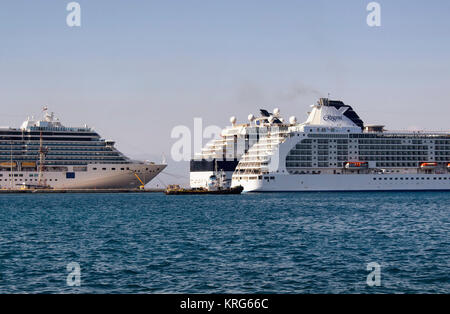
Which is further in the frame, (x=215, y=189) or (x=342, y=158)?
(x=215, y=189)

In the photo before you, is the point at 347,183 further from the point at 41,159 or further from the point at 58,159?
the point at 41,159

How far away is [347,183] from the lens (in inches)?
4444

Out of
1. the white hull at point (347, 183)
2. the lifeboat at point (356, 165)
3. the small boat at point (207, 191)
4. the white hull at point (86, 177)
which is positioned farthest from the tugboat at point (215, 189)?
the lifeboat at point (356, 165)

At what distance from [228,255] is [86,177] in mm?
109668

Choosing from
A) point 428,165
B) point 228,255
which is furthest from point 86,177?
point 228,255

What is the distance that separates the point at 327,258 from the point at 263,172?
8437cm

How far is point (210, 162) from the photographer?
140 meters

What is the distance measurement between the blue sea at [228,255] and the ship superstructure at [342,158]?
198ft

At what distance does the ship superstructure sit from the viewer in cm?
11212

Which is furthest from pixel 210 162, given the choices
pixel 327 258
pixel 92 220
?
pixel 327 258

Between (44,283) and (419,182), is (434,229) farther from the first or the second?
(419,182)

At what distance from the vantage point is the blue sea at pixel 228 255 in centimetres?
2231

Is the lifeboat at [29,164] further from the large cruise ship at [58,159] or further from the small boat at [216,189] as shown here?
the small boat at [216,189]

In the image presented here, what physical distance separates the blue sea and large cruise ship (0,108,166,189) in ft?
278
